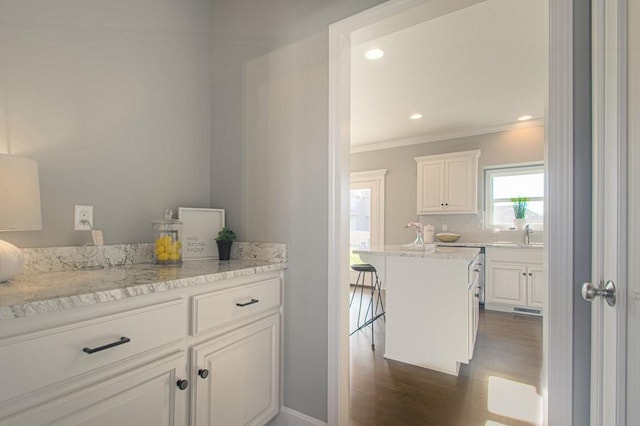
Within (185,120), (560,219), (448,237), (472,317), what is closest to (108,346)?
(185,120)

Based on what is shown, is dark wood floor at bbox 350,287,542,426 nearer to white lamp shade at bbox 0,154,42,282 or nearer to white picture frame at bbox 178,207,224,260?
white picture frame at bbox 178,207,224,260

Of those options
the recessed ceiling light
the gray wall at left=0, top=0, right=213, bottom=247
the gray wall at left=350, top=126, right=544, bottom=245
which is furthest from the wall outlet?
the gray wall at left=350, top=126, right=544, bottom=245

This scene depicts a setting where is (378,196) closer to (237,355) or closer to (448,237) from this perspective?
(448,237)

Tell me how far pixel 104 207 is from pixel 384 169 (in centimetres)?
498

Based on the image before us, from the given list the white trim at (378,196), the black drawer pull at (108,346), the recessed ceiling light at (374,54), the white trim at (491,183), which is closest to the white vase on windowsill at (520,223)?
the white trim at (491,183)

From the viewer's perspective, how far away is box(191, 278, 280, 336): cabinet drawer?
121cm

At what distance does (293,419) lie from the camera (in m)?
1.62

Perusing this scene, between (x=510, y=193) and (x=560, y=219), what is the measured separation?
14.1 ft

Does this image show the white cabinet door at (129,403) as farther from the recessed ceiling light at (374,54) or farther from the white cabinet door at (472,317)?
the recessed ceiling light at (374,54)

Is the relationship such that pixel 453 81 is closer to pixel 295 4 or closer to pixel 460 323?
pixel 295 4

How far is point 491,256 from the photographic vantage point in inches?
172

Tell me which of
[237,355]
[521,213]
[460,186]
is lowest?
[237,355]

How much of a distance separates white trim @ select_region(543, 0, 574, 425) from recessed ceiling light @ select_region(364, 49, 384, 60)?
5.76 ft

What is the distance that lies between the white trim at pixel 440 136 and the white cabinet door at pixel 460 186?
463 millimetres
